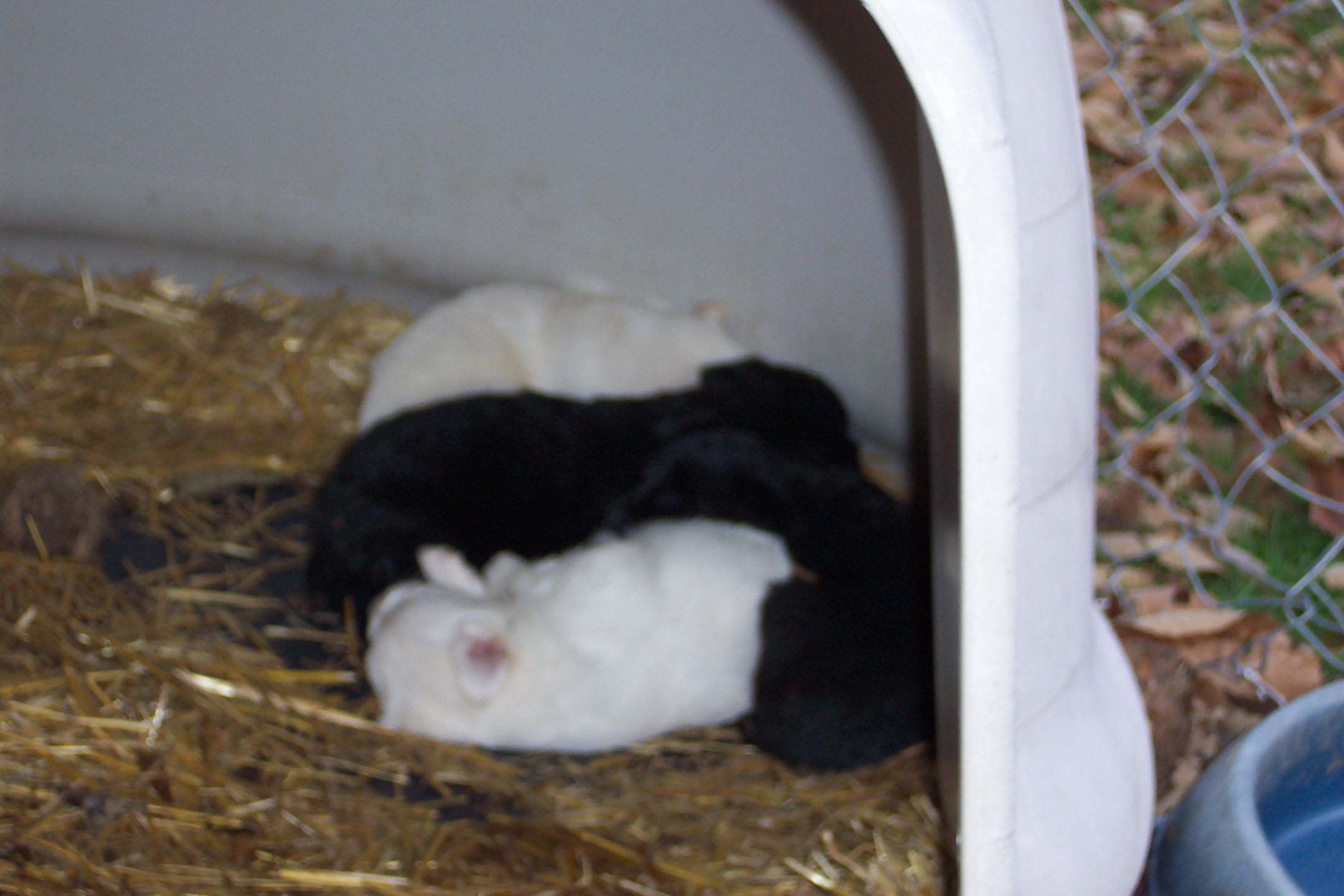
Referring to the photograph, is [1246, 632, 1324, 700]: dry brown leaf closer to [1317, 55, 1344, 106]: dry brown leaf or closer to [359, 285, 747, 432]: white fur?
[359, 285, 747, 432]: white fur

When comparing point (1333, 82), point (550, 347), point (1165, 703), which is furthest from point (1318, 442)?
point (550, 347)

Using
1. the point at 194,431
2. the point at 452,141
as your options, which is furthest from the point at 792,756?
the point at 452,141

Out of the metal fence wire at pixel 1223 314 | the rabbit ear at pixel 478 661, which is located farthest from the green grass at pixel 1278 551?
the rabbit ear at pixel 478 661

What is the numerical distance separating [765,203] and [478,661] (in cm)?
133

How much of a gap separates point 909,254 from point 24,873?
190 cm

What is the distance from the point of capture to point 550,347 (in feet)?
10.5

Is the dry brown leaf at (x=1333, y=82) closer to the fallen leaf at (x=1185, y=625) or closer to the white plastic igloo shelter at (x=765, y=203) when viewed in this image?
the white plastic igloo shelter at (x=765, y=203)

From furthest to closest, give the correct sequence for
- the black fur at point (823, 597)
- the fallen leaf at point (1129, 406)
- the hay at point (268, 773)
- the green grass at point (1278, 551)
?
the fallen leaf at point (1129, 406)
the green grass at point (1278, 551)
the black fur at point (823, 597)
the hay at point (268, 773)

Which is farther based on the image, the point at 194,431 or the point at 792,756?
the point at 194,431

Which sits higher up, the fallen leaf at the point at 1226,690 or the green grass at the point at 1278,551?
the green grass at the point at 1278,551

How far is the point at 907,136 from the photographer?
243 cm

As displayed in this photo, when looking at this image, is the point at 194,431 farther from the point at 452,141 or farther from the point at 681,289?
the point at 681,289

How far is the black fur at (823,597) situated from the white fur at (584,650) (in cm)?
8

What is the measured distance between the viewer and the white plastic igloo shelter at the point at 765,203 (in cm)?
138
